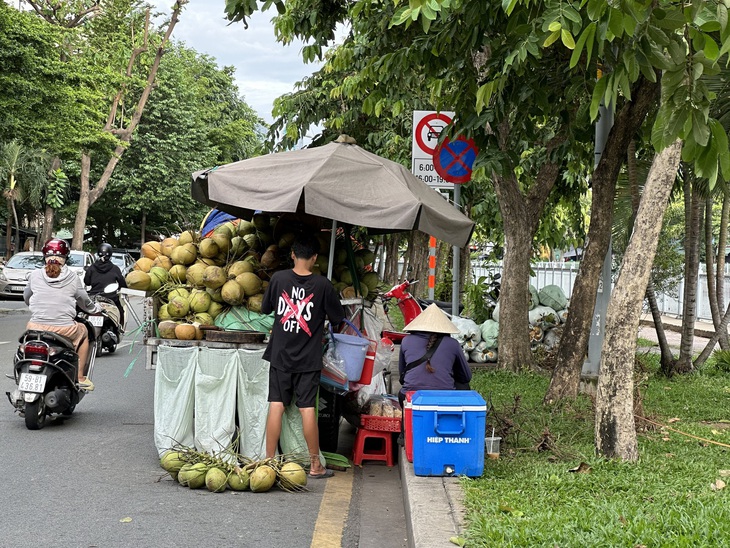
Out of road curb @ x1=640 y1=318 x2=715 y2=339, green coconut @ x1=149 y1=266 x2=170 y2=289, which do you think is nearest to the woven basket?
green coconut @ x1=149 y1=266 x2=170 y2=289

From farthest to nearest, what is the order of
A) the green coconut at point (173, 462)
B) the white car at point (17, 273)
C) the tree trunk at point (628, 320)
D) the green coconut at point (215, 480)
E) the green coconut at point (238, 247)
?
the white car at point (17, 273), the green coconut at point (238, 247), the green coconut at point (173, 462), the green coconut at point (215, 480), the tree trunk at point (628, 320)

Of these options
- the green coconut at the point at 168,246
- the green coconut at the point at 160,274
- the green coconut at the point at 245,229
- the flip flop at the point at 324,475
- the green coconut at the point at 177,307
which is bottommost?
the flip flop at the point at 324,475

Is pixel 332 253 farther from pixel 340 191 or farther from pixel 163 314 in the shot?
pixel 163 314

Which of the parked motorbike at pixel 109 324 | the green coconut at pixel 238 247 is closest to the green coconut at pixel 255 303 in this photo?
the green coconut at pixel 238 247

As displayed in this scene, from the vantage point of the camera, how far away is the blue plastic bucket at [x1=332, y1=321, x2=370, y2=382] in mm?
6996

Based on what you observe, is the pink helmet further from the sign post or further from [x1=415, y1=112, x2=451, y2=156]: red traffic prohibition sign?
[x1=415, y1=112, x2=451, y2=156]: red traffic prohibition sign

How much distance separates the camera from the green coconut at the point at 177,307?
736 centimetres

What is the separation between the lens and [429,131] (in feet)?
31.7

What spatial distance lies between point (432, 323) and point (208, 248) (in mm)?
2262

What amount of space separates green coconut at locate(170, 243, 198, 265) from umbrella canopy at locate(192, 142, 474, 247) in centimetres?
65

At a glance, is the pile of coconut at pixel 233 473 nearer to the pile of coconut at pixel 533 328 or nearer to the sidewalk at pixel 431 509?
the sidewalk at pixel 431 509

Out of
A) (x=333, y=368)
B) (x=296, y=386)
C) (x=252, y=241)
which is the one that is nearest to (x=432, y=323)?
(x=333, y=368)

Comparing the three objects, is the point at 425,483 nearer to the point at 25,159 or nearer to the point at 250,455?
the point at 250,455

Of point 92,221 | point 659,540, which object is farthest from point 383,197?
point 92,221
